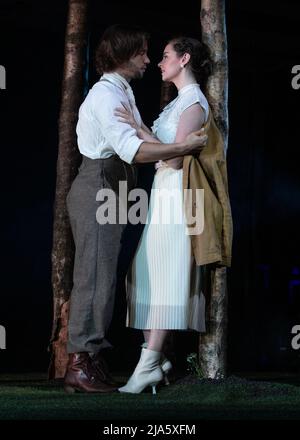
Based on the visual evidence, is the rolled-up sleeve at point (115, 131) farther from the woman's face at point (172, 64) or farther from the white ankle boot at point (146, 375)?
the white ankle boot at point (146, 375)

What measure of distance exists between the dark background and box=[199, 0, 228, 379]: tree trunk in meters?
3.52

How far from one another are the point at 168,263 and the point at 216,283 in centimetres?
43

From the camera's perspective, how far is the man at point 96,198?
3930 millimetres

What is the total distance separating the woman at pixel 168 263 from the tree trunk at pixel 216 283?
211 mm

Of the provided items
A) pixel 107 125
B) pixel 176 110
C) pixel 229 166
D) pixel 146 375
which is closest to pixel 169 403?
pixel 146 375

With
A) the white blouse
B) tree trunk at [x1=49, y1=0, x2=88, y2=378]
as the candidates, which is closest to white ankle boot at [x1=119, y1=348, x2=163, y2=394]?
the white blouse

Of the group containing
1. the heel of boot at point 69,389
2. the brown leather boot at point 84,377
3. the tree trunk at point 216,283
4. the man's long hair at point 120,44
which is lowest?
the heel of boot at point 69,389

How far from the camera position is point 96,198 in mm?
4012

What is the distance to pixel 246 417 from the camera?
3.26 metres

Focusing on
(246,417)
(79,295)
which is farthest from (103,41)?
(246,417)

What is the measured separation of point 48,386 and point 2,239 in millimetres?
3576

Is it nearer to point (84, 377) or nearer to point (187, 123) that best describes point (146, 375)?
point (84, 377)

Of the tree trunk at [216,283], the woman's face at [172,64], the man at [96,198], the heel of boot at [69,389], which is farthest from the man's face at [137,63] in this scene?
the heel of boot at [69,389]
